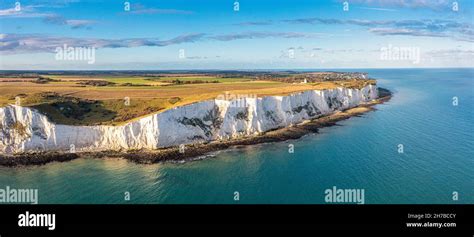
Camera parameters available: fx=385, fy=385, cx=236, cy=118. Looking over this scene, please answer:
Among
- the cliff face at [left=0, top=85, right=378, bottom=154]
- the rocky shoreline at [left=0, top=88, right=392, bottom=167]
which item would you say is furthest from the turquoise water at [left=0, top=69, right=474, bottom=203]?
the cliff face at [left=0, top=85, right=378, bottom=154]

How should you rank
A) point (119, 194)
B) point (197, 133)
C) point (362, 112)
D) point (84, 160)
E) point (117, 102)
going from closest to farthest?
point (119, 194) < point (84, 160) < point (197, 133) < point (117, 102) < point (362, 112)

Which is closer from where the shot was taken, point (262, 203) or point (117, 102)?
point (262, 203)

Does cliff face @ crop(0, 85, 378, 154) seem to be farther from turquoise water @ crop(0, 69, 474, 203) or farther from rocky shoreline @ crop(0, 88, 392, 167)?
turquoise water @ crop(0, 69, 474, 203)

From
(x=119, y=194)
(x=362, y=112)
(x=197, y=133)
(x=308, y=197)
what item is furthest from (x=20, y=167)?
(x=362, y=112)

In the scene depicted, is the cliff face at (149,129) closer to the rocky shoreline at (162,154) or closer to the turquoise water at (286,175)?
the rocky shoreline at (162,154)

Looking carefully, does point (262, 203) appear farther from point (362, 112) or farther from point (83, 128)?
point (362, 112)

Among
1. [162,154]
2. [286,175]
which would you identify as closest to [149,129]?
[162,154]

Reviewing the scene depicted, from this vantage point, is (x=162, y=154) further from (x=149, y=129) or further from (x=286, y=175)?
(x=286, y=175)
